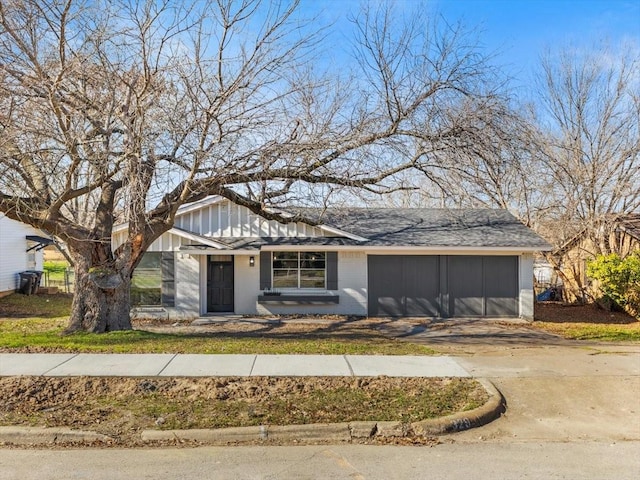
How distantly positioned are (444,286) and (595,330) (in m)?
4.70

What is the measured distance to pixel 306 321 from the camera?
16766 millimetres

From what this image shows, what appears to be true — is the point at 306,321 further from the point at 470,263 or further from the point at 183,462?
the point at 183,462

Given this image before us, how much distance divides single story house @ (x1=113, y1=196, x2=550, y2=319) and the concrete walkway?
324 inches

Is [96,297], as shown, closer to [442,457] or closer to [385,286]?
[442,457]

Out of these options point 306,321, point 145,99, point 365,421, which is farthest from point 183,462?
point 306,321

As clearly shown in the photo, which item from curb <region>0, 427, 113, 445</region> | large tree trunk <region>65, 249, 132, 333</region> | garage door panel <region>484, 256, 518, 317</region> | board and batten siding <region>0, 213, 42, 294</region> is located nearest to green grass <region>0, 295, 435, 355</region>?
large tree trunk <region>65, 249, 132, 333</region>

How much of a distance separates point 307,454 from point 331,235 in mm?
13030

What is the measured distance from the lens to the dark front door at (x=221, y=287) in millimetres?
18406

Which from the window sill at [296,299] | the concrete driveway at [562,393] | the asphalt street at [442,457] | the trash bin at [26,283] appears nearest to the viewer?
the asphalt street at [442,457]

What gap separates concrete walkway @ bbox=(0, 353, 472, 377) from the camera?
8.30 m

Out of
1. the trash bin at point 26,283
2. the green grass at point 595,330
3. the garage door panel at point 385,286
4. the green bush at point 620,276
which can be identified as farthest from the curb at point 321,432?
the trash bin at point 26,283

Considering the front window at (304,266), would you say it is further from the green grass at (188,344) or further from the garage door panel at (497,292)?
the garage door panel at (497,292)

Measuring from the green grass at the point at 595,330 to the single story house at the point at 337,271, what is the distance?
58.4 inches

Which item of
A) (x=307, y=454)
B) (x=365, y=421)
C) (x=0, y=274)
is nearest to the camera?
(x=307, y=454)
